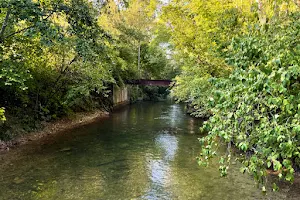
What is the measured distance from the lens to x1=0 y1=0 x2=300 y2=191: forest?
116 inches

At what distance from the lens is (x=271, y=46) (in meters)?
3.42

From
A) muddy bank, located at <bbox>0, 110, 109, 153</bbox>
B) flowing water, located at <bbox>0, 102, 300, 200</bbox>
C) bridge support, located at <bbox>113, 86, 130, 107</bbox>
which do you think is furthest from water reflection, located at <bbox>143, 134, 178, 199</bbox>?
bridge support, located at <bbox>113, 86, 130, 107</bbox>

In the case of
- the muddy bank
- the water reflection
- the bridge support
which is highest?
the bridge support

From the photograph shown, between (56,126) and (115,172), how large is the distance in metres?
6.76

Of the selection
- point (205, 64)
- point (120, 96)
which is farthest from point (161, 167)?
point (120, 96)

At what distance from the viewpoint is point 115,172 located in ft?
27.4

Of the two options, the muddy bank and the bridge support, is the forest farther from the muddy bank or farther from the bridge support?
the bridge support

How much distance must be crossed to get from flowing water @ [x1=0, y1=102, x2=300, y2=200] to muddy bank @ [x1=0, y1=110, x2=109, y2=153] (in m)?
0.47

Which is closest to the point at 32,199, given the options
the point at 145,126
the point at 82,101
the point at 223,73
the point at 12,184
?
the point at 12,184

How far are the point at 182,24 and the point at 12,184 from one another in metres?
9.09

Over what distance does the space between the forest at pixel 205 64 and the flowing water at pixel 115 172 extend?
920mm

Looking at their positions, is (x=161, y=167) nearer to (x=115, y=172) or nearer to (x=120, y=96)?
(x=115, y=172)

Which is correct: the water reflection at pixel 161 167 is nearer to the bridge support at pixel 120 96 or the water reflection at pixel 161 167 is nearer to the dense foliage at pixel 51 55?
the dense foliage at pixel 51 55

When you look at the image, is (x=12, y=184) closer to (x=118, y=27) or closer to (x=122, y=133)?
(x=122, y=133)
